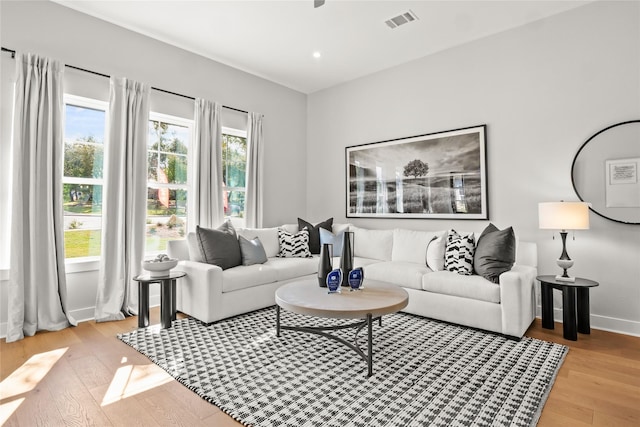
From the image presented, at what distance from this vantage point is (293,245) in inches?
171

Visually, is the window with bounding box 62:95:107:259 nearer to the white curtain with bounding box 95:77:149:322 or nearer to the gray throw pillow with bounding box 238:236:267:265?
the white curtain with bounding box 95:77:149:322

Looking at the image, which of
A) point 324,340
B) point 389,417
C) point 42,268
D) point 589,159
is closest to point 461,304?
point 324,340

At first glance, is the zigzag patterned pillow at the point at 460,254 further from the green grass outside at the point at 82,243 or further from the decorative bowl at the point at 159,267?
the green grass outside at the point at 82,243

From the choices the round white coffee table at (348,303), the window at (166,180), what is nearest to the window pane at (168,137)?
the window at (166,180)

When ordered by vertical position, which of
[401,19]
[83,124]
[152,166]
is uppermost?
[401,19]

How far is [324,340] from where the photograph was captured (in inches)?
110

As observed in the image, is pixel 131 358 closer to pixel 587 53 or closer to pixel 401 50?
pixel 401 50

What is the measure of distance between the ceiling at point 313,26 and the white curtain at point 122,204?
2.40ft

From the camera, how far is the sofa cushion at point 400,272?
3.42 metres

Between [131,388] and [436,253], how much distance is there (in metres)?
2.82

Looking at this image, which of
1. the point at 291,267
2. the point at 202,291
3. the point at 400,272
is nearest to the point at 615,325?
the point at 400,272

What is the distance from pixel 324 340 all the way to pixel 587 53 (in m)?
3.59

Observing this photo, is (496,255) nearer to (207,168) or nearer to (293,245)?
(293,245)

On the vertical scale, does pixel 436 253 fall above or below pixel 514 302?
above
